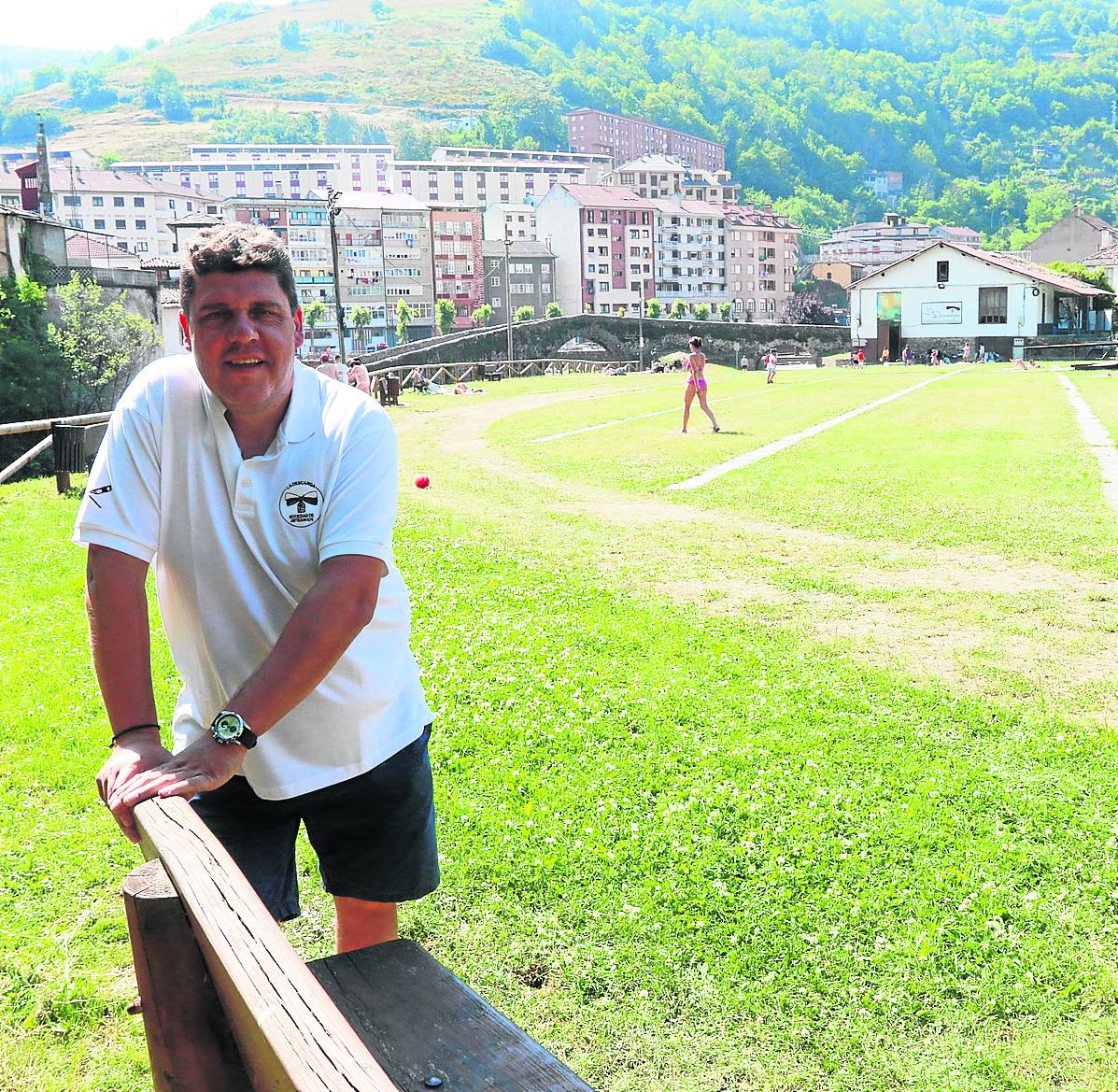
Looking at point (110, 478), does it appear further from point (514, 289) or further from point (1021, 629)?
point (514, 289)

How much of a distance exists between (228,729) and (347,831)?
747 millimetres

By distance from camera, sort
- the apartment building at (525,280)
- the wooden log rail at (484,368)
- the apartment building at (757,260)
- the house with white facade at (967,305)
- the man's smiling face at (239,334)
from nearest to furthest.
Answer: the man's smiling face at (239,334) < the wooden log rail at (484,368) < the house with white facade at (967,305) < the apartment building at (525,280) < the apartment building at (757,260)

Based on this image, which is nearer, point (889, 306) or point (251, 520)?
point (251, 520)

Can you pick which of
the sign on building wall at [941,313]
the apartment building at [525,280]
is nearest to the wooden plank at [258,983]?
the sign on building wall at [941,313]

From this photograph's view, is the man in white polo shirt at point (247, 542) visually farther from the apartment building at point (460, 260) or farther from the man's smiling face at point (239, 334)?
the apartment building at point (460, 260)

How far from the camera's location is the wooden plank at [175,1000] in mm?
1877

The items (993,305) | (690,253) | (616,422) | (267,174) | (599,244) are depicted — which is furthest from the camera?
(267,174)

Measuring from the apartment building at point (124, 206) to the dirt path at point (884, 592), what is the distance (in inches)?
5189

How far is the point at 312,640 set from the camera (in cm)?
247

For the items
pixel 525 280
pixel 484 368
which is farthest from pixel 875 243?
pixel 484 368

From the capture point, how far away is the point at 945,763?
5480 mm

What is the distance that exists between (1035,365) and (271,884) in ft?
221

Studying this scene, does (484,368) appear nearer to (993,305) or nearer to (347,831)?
(993,305)

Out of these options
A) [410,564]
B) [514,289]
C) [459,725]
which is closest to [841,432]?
[410,564]
